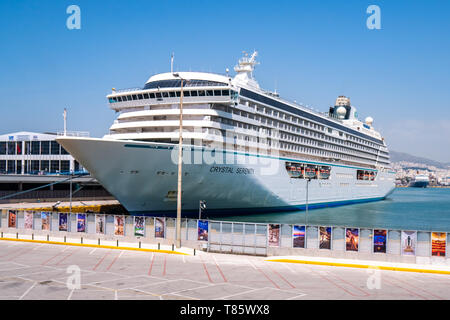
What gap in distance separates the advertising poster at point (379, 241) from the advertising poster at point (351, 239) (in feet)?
2.78

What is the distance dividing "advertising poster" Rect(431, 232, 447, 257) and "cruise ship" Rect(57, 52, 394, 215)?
13.5 meters

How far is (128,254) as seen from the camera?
73.5 feet

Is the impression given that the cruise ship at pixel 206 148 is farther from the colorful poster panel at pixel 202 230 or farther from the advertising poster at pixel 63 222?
the colorful poster panel at pixel 202 230

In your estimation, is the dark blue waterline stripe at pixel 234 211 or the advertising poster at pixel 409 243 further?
the dark blue waterline stripe at pixel 234 211

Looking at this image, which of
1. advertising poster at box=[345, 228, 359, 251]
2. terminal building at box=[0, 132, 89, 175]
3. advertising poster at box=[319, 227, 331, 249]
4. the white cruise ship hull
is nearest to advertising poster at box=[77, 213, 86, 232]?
the white cruise ship hull

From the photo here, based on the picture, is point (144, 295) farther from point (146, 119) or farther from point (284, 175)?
point (284, 175)

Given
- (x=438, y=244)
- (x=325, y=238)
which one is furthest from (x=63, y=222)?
(x=438, y=244)

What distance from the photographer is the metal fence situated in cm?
2078

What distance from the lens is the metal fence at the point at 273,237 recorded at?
68.2 feet

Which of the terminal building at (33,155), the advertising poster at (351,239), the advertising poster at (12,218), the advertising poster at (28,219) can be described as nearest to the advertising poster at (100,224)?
the advertising poster at (28,219)

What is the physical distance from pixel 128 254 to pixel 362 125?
231 feet

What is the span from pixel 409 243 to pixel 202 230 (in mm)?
10601

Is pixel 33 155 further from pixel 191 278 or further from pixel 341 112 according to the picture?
pixel 191 278

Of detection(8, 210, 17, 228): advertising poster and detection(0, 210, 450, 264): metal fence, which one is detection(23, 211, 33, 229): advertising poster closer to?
detection(8, 210, 17, 228): advertising poster
